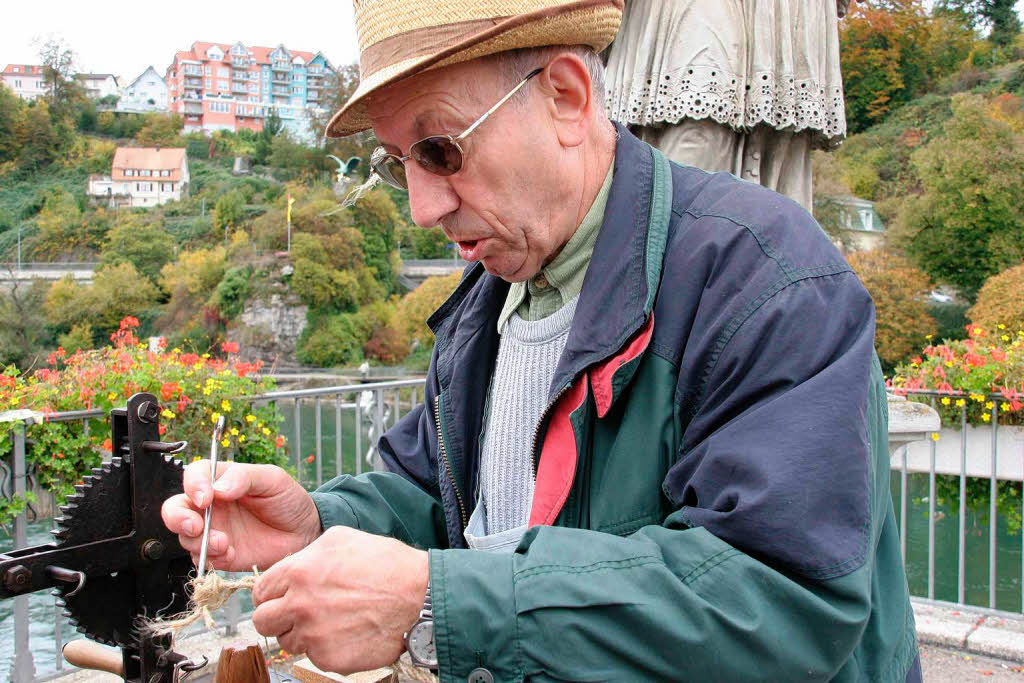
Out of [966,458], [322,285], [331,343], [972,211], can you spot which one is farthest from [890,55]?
[966,458]

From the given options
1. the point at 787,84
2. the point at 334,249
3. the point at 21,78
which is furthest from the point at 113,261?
the point at 787,84

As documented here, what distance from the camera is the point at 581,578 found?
0.95 meters

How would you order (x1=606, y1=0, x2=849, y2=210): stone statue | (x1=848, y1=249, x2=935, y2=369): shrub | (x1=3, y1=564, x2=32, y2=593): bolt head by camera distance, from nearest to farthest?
(x1=3, y1=564, x2=32, y2=593): bolt head, (x1=606, y1=0, x2=849, y2=210): stone statue, (x1=848, y1=249, x2=935, y2=369): shrub

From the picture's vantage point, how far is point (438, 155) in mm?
1296

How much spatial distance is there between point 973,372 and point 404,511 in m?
4.59

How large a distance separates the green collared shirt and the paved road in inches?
133

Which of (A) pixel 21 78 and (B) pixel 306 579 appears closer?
(B) pixel 306 579

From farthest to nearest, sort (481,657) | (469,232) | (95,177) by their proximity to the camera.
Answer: (95,177) → (469,232) → (481,657)

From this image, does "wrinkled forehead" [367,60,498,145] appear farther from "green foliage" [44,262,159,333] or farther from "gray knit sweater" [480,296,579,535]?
"green foliage" [44,262,159,333]

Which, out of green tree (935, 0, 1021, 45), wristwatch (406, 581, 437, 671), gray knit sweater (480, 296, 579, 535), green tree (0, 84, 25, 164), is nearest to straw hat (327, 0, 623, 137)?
gray knit sweater (480, 296, 579, 535)

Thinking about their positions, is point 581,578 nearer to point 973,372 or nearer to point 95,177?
point 973,372

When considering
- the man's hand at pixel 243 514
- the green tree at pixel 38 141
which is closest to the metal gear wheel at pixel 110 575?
the man's hand at pixel 243 514

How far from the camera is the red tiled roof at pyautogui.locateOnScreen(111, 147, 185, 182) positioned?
195 feet

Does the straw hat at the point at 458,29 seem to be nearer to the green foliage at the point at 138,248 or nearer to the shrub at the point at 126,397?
the shrub at the point at 126,397
